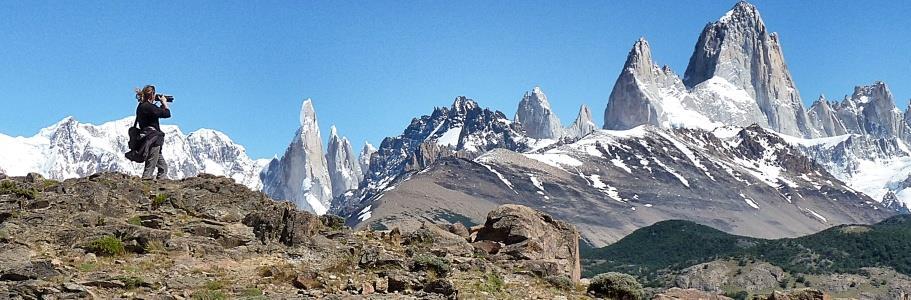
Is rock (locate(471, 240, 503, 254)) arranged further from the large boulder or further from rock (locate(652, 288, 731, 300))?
rock (locate(652, 288, 731, 300))

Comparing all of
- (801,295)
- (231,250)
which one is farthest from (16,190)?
(801,295)

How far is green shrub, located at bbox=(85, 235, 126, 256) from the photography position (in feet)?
68.0

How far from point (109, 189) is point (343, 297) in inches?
472

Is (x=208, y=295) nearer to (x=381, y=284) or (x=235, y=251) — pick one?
(x=381, y=284)

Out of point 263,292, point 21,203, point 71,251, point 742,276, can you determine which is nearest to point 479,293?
point 263,292

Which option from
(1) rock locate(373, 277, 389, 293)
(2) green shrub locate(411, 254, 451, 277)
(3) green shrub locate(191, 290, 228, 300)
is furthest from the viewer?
(2) green shrub locate(411, 254, 451, 277)

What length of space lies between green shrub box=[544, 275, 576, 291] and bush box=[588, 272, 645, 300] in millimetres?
616

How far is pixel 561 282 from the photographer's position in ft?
71.8

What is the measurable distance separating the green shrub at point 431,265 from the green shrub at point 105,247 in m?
6.65

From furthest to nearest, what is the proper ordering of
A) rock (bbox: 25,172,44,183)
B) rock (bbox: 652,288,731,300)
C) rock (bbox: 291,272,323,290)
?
rock (bbox: 25,172,44,183) < rock (bbox: 652,288,731,300) < rock (bbox: 291,272,323,290)

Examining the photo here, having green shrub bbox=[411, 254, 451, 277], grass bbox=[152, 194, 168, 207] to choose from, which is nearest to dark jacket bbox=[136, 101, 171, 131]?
grass bbox=[152, 194, 168, 207]

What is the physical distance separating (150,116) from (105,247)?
30.2 ft

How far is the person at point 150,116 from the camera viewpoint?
28969 millimetres

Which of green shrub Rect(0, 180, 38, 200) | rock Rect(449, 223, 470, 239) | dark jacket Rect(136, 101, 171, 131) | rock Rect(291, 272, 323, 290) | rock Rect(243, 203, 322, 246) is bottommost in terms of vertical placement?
rock Rect(291, 272, 323, 290)
